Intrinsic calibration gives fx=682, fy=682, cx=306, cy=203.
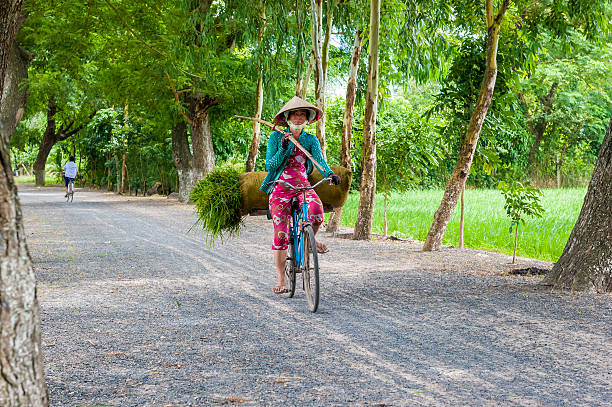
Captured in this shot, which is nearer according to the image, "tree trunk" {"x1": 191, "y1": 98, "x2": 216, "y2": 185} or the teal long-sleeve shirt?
the teal long-sleeve shirt

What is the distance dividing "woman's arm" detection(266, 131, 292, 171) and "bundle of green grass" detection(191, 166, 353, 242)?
36.9 inches

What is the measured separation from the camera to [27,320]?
2498mm

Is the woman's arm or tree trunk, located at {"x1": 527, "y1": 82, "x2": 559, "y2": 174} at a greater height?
tree trunk, located at {"x1": 527, "y1": 82, "x2": 559, "y2": 174}

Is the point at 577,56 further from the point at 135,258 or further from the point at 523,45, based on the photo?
the point at 135,258

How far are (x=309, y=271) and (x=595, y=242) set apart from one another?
315 centimetres

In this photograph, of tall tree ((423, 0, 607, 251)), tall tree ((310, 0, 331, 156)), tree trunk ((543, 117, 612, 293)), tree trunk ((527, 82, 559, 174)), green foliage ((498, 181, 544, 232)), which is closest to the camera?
tree trunk ((543, 117, 612, 293))

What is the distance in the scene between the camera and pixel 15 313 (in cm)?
246

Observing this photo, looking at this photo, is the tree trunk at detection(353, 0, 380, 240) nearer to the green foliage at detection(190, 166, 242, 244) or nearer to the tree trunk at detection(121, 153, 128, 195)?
the green foliage at detection(190, 166, 242, 244)

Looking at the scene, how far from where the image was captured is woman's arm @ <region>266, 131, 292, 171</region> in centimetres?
690

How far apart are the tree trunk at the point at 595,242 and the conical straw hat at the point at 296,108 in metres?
3.14

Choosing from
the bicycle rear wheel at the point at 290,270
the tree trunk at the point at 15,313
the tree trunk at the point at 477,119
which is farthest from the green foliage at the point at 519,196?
the tree trunk at the point at 15,313

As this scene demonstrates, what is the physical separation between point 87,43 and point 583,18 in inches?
615

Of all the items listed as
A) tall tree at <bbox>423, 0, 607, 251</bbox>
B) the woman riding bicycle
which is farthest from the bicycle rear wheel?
tall tree at <bbox>423, 0, 607, 251</bbox>

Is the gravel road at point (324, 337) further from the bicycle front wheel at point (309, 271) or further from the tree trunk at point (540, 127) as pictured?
the tree trunk at point (540, 127)
